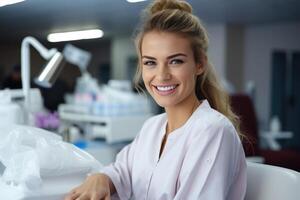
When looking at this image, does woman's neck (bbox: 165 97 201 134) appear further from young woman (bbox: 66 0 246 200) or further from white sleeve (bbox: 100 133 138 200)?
white sleeve (bbox: 100 133 138 200)

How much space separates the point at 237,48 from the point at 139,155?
4683 mm

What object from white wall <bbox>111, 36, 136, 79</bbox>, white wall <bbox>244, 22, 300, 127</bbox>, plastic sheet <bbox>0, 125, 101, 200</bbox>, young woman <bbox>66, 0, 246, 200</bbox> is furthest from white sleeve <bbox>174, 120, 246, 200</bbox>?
white wall <bbox>111, 36, 136, 79</bbox>

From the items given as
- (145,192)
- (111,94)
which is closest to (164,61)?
(145,192)

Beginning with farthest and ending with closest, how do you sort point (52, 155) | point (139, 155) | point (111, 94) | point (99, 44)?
point (99, 44) < point (111, 94) < point (139, 155) < point (52, 155)

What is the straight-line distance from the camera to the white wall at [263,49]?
16.7ft

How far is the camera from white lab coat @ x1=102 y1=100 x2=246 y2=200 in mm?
735

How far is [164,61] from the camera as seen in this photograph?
825mm

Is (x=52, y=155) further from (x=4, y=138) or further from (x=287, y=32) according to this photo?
(x=287, y=32)

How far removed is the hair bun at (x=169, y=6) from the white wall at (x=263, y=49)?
4.55m

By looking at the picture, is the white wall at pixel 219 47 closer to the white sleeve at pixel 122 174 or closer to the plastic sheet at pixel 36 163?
the white sleeve at pixel 122 174

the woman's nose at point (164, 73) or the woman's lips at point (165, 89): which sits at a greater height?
the woman's nose at point (164, 73)

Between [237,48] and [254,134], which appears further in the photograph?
[237,48]

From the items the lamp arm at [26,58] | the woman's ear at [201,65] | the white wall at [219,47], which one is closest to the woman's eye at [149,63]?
the woman's ear at [201,65]

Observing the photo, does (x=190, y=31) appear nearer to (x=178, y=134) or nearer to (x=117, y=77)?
(x=178, y=134)
